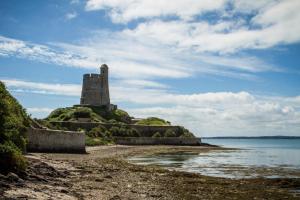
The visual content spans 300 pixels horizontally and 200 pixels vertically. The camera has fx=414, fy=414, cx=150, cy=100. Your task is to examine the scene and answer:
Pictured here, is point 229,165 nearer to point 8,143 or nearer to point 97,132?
point 8,143

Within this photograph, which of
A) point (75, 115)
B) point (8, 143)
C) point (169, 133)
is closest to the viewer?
point (8, 143)

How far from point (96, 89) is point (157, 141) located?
24.6m

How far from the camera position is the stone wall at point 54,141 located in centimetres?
3106

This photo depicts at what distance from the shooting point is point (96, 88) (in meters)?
94.3

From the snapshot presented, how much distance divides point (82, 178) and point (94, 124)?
56002 millimetres

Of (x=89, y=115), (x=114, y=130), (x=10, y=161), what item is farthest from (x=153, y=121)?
(x=10, y=161)

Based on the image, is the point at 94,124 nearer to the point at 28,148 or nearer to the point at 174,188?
the point at 28,148

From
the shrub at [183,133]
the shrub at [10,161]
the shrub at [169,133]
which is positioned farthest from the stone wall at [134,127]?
the shrub at [10,161]

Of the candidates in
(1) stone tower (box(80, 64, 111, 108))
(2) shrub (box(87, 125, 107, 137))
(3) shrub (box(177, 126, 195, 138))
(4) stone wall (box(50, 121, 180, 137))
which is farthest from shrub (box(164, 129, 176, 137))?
(1) stone tower (box(80, 64, 111, 108))

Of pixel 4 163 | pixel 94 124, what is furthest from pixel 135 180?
pixel 94 124

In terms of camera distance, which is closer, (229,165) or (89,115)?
(229,165)

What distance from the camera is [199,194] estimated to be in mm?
15508

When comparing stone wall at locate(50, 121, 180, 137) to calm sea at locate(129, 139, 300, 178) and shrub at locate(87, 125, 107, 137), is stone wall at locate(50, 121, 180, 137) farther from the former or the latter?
calm sea at locate(129, 139, 300, 178)

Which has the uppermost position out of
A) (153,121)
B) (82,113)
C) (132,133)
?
(82,113)
